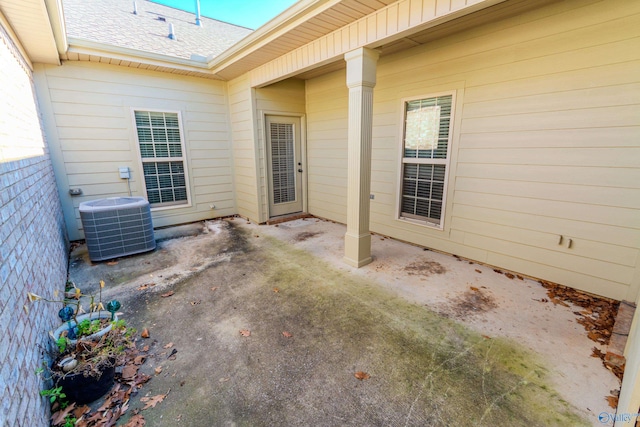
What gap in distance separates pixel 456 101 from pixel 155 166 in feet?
16.9

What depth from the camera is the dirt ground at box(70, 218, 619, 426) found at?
1.70 meters

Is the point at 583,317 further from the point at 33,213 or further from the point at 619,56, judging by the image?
the point at 33,213

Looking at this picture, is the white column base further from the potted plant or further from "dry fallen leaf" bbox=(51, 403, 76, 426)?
"dry fallen leaf" bbox=(51, 403, 76, 426)

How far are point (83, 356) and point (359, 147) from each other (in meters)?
3.09

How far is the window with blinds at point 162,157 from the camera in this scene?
5.03m

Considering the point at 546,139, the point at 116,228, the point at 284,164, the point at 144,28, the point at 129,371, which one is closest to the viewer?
the point at 129,371

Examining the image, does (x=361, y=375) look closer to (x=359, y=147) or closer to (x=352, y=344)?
(x=352, y=344)

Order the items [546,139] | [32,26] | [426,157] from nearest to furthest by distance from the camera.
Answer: [32,26]
[546,139]
[426,157]

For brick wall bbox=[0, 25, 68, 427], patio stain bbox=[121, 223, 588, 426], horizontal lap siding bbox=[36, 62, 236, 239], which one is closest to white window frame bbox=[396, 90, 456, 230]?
patio stain bbox=[121, 223, 588, 426]

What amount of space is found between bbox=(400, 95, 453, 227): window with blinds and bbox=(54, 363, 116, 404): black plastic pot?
396cm

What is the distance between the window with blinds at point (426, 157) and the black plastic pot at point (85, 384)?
156 inches

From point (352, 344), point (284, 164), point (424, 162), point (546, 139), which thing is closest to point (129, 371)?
point (352, 344)

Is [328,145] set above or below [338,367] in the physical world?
above

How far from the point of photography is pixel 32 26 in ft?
9.36
